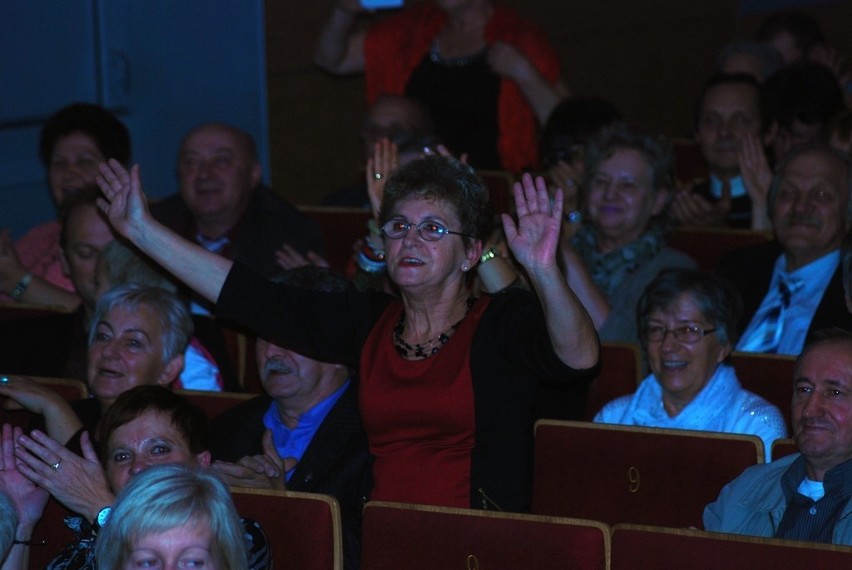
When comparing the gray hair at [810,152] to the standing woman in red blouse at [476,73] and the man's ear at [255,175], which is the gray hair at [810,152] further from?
the man's ear at [255,175]

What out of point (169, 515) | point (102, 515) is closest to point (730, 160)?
point (102, 515)

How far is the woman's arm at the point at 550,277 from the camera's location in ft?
8.29

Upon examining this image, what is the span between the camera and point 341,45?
18.3 feet

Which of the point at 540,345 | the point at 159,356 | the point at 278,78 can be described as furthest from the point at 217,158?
the point at 540,345

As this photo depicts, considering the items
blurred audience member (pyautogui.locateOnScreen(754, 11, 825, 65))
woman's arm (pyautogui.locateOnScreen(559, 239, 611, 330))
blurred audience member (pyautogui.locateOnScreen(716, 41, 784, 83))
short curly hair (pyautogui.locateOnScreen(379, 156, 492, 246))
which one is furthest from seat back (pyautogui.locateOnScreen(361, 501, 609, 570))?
blurred audience member (pyautogui.locateOnScreen(754, 11, 825, 65))

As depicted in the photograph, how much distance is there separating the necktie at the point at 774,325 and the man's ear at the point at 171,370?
149 centimetres

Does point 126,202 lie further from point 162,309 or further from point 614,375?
point 614,375

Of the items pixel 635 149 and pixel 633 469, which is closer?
pixel 633 469

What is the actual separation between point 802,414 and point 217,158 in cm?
237

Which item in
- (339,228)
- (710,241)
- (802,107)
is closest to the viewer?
(710,241)

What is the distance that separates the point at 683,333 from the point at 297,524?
1.14 m

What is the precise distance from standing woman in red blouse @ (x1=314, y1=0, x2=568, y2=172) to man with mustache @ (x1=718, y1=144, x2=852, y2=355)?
4.88 feet

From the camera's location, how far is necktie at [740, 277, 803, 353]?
3.76 metres

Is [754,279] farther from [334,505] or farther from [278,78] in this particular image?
[278,78]
